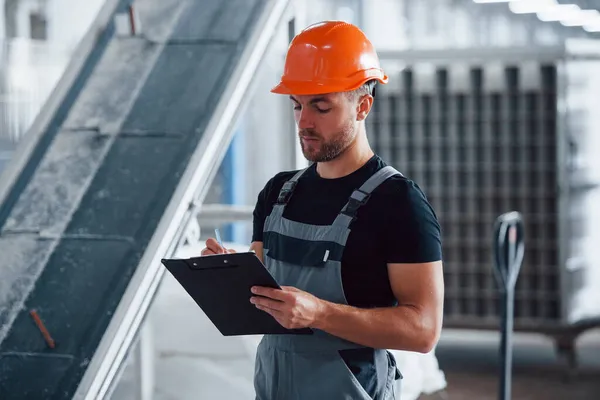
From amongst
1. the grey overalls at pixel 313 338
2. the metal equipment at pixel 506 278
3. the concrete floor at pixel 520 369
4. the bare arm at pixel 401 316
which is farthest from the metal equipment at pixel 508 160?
the bare arm at pixel 401 316

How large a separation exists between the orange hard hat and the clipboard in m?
0.41

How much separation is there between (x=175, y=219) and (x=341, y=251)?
1007mm

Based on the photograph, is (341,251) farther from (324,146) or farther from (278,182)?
(278,182)

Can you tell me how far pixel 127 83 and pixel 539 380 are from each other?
3.84 meters

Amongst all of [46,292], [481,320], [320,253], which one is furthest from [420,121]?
[320,253]

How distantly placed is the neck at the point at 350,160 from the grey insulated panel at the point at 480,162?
4.64 m

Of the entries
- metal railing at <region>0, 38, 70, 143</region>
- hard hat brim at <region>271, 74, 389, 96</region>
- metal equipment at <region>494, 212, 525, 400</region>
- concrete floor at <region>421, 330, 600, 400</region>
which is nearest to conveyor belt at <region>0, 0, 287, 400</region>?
hard hat brim at <region>271, 74, 389, 96</region>

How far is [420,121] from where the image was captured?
261 inches

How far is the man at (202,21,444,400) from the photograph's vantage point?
1887mm

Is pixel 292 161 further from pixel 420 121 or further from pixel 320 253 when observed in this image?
pixel 420 121

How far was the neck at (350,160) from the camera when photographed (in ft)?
6.62

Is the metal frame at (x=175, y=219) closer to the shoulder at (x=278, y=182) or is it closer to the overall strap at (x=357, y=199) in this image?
the shoulder at (x=278, y=182)

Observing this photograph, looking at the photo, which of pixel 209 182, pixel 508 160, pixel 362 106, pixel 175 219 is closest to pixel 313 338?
pixel 362 106

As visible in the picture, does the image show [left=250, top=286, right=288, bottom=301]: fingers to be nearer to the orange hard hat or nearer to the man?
the man
